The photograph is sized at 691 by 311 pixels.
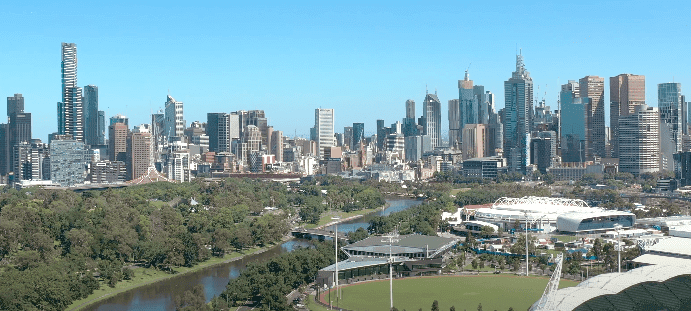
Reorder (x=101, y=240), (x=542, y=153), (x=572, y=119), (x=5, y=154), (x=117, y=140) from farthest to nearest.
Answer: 1. (x=572, y=119)
2. (x=117, y=140)
3. (x=5, y=154)
4. (x=542, y=153)
5. (x=101, y=240)

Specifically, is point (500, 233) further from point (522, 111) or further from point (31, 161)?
point (522, 111)

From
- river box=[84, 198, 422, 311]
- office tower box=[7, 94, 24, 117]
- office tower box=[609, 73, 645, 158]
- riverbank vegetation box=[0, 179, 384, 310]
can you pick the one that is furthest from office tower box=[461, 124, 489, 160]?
river box=[84, 198, 422, 311]

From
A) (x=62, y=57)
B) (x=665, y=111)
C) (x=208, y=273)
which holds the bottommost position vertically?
(x=208, y=273)

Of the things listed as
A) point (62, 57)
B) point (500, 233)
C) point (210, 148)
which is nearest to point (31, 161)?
point (62, 57)

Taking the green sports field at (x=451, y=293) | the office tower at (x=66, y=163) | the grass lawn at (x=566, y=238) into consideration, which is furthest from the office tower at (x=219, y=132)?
the green sports field at (x=451, y=293)

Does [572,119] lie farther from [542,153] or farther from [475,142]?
[475,142]

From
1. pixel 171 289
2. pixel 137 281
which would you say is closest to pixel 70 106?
pixel 137 281

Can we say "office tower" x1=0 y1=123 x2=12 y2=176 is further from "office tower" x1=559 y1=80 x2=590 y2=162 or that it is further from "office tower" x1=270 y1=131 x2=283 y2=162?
"office tower" x1=559 y1=80 x2=590 y2=162
